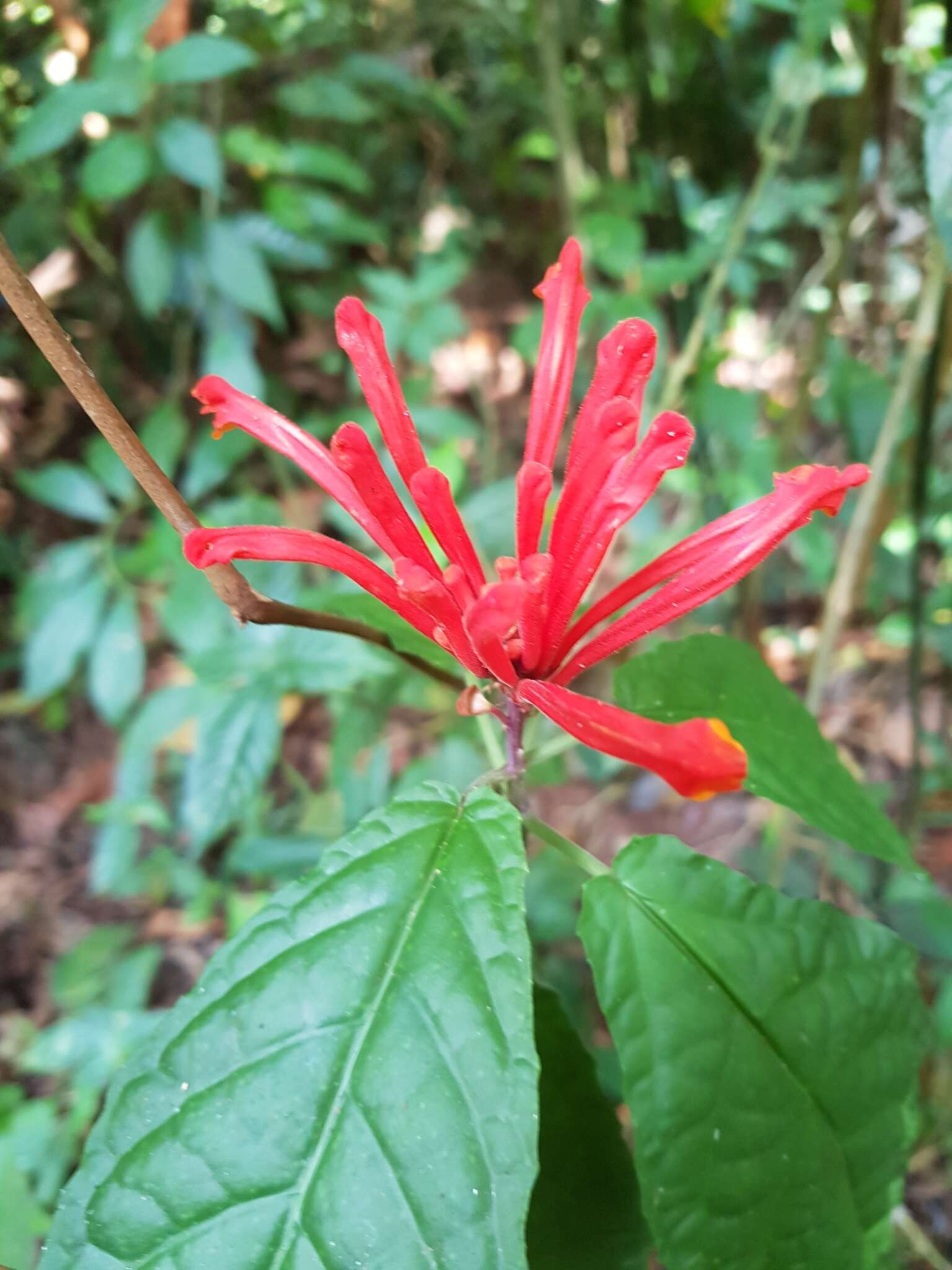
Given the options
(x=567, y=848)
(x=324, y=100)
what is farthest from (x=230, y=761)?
(x=324, y=100)

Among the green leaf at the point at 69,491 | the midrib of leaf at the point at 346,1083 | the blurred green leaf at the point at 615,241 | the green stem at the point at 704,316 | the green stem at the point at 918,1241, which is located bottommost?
the green stem at the point at 918,1241

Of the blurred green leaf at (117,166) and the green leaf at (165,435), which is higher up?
the blurred green leaf at (117,166)

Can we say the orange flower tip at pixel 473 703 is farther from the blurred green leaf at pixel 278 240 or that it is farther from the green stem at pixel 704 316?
the blurred green leaf at pixel 278 240

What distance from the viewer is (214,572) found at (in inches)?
17.8

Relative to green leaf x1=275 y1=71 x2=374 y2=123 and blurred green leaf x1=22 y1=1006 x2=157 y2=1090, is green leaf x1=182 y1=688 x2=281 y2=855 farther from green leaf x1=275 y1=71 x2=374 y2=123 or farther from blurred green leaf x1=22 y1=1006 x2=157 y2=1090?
green leaf x1=275 y1=71 x2=374 y2=123

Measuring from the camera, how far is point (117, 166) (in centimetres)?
114

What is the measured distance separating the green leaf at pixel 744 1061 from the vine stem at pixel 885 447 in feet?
1.85

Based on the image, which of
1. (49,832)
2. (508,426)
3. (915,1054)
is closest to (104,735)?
(49,832)

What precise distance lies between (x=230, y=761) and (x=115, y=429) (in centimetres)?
60

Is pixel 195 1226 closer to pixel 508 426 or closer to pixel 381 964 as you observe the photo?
pixel 381 964

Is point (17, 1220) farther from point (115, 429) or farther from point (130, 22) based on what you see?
point (130, 22)

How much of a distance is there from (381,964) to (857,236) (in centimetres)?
135

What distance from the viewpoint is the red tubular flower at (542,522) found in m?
0.43

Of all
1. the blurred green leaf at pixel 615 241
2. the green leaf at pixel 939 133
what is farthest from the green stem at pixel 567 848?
the blurred green leaf at pixel 615 241
